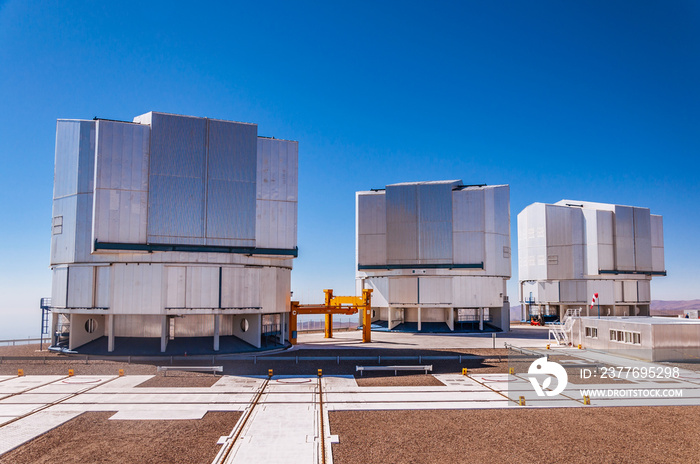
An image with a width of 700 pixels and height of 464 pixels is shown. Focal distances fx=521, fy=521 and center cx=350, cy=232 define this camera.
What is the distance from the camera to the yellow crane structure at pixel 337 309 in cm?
4644

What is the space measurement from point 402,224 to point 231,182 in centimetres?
2699

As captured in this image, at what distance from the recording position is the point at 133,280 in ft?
125

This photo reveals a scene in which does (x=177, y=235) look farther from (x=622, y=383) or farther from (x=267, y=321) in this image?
(x=622, y=383)

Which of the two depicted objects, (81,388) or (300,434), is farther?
(81,388)

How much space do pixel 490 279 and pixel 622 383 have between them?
34.8 metres

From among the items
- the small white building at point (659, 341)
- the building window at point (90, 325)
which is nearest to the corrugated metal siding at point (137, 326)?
the building window at point (90, 325)

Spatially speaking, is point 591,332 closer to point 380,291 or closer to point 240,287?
point 380,291

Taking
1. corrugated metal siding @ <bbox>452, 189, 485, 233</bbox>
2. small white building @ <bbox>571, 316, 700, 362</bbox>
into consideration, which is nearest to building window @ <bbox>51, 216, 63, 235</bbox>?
corrugated metal siding @ <bbox>452, 189, 485, 233</bbox>

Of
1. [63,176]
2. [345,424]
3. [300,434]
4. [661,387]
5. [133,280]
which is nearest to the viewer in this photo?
[300,434]

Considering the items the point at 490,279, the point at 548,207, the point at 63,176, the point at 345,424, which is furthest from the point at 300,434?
the point at 548,207

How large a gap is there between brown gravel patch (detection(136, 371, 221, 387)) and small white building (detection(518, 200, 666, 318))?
5768 cm

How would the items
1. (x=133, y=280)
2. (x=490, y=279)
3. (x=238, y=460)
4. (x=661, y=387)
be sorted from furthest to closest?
(x=490, y=279) → (x=133, y=280) → (x=661, y=387) → (x=238, y=460)

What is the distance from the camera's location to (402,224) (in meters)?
62.3

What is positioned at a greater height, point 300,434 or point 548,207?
point 548,207
